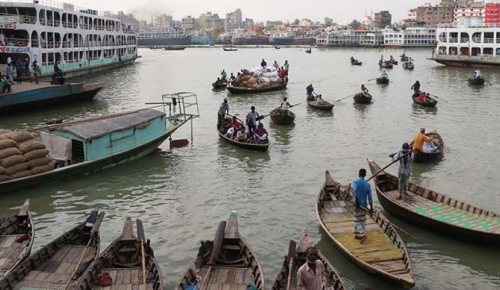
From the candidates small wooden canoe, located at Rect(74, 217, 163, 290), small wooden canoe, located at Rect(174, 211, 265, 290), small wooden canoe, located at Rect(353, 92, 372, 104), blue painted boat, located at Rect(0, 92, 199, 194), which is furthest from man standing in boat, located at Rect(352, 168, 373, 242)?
small wooden canoe, located at Rect(353, 92, 372, 104)

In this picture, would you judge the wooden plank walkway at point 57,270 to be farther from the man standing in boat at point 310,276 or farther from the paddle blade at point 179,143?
the paddle blade at point 179,143

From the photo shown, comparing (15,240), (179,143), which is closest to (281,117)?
(179,143)

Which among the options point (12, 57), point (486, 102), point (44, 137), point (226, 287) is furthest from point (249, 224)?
point (12, 57)

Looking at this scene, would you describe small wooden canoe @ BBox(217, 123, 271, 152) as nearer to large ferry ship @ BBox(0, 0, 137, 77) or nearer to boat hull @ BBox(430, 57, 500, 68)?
large ferry ship @ BBox(0, 0, 137, 77)

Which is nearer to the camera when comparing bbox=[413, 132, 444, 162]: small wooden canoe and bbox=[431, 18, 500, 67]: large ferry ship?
bbox=[413, 132, 444, 162]: small wooden canoe

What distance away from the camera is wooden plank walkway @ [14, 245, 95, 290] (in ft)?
36.4

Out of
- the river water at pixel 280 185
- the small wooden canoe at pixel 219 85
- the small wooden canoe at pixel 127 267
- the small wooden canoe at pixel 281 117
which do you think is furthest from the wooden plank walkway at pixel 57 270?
the small wooden canoe at pixel 219 85

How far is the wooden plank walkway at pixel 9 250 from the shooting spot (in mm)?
12070

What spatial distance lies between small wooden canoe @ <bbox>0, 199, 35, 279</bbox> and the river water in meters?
1.38

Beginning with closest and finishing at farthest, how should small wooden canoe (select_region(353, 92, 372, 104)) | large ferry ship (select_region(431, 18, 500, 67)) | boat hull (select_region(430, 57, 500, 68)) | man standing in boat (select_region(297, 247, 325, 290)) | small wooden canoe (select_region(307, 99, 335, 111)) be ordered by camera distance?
man standing in boat (select_region(297, 247, 325, 290)) < small wooden canoe (select_region(307, 99, 335, 111)) < small wooden canoe (select_region(353, 92, 372, 104)) < boat hull (select_region(430, 57, 500, 68)) < large ferry ship (select_region(431, 18, 500, 67))

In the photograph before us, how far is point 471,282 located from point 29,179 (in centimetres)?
1481

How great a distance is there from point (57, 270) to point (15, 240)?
221 centimetres

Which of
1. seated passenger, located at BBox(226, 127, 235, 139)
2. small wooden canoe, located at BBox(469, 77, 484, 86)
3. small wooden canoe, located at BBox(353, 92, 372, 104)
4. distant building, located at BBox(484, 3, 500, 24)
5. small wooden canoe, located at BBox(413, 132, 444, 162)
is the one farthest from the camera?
distant building, located at BBox(484, 3, 500, 24)

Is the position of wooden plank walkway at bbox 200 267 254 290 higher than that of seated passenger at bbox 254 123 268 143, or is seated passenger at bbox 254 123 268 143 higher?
seated passenger at bbox 254 123 268 143
